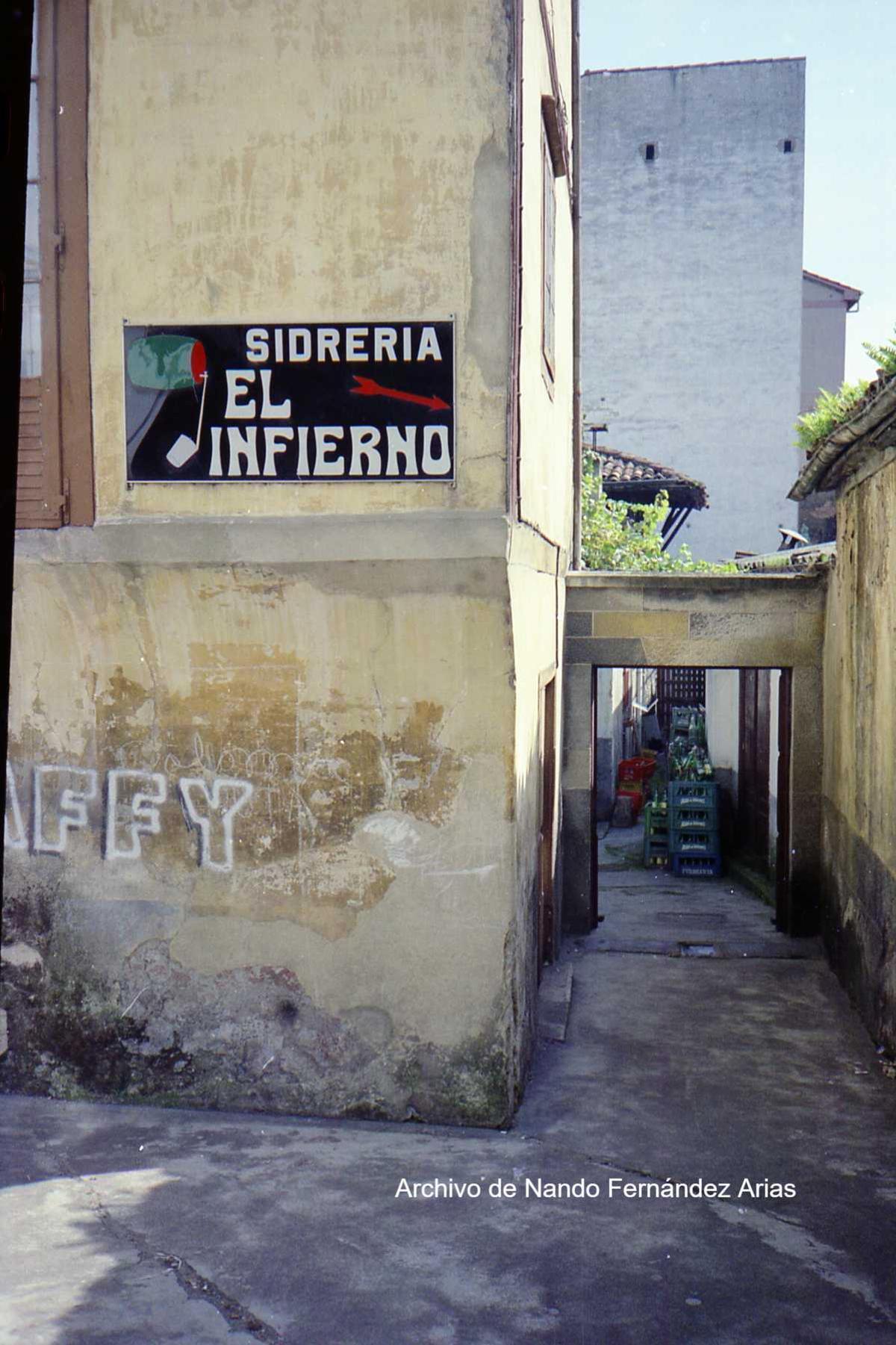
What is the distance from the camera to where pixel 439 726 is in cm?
586

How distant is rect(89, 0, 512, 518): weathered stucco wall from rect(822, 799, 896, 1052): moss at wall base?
373 centimetres

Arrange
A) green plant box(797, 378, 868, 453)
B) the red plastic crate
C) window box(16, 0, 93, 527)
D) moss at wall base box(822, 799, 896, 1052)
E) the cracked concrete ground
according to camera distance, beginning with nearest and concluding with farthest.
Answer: the cracked concrete ground, window box(16, 0, 93, 527), moss at wall base box(822, 799, 896, 1052), green plant box(797, 378, 868, 453), the red plastic crate

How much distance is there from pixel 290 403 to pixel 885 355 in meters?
3.43

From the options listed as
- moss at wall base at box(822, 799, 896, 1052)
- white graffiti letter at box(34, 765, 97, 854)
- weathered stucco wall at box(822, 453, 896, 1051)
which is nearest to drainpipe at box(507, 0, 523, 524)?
white graffiti letter at box(34, 765, 97, 854)

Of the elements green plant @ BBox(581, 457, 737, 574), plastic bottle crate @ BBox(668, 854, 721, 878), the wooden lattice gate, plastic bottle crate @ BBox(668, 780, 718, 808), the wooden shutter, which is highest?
green plant @ BBox(581, 457, 737, 574)

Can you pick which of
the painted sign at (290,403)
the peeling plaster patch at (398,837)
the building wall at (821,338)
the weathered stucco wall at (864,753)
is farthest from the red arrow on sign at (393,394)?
the building wall at (821,338)

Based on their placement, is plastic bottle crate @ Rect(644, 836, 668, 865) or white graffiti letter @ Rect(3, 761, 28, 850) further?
plastic bottle crate @ Rect(644, 836, 668, 865)

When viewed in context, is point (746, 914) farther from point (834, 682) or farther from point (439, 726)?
point (439, 726)

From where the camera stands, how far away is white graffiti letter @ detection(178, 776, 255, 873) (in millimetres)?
6043

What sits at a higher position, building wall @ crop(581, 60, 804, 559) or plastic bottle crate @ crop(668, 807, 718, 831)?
building wall @ crop(581, 60, 804, 559)

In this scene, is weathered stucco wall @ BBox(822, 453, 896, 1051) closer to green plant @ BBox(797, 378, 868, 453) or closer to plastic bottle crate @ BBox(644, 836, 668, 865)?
green plant @ BBox(797, 378, 868, 453)

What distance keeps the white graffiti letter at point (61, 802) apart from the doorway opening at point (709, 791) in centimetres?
515

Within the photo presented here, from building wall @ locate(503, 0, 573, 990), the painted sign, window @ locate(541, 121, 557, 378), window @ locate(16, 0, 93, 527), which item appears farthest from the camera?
window @ locate(541, 121, 557, 378)

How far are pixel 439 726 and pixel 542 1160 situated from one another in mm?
2048
